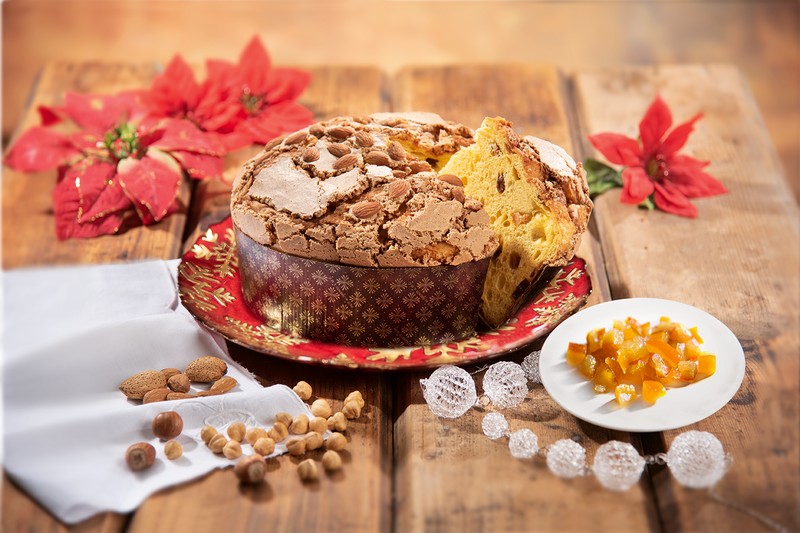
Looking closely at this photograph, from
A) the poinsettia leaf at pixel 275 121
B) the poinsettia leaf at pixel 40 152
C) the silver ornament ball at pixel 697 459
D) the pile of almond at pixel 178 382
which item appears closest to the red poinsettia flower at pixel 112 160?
the poinsettia leaf at pixel 40 152

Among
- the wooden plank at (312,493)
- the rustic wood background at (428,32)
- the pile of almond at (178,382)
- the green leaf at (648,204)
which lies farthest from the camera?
the rustic wood background at (428,32)

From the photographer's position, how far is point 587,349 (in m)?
1.57

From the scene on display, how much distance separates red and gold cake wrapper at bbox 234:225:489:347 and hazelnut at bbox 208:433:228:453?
0.27 m

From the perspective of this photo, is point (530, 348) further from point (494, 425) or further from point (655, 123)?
point (655, 123)

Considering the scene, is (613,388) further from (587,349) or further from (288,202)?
(288,202)

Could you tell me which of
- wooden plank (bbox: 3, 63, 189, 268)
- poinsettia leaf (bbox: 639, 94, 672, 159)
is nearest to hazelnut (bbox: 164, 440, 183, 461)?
wooden plank (bbox: 3, 63, 189, 268)

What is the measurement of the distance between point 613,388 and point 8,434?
0.90 meters

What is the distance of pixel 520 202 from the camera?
1.70 m

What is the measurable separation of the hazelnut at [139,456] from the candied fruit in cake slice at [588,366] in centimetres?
66

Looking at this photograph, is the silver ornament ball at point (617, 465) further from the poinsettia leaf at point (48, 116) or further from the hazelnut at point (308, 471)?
the poinsettia leaf at point (48, 116)

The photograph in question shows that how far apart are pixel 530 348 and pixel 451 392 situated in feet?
0.71

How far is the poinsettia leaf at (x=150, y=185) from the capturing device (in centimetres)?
209

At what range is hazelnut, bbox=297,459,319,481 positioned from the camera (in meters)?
1.40

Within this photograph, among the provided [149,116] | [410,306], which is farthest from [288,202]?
[149,116]
